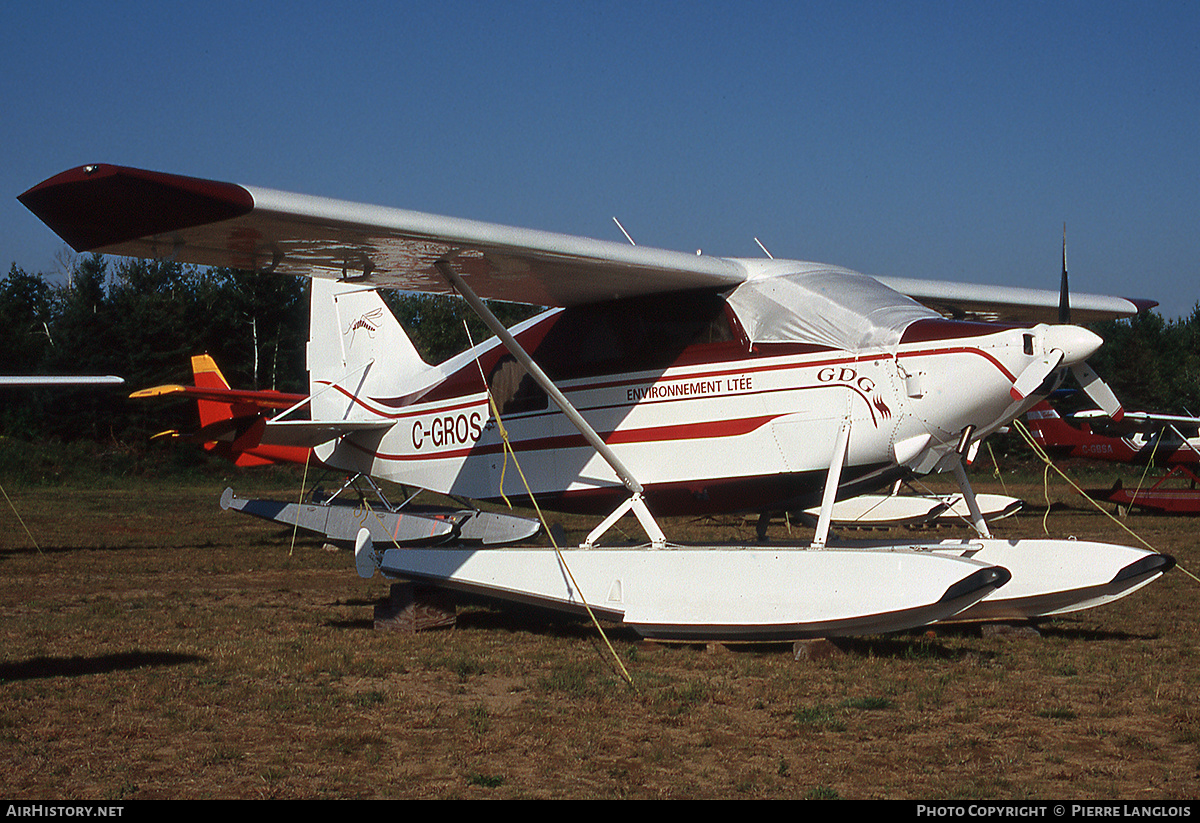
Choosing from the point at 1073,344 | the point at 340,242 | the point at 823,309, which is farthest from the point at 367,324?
the point at 1073,344

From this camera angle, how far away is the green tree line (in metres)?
39.5

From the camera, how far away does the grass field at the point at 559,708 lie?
395 cm

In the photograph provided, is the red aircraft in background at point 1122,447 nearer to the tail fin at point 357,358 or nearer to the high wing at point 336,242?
the tail fin at point 357,358

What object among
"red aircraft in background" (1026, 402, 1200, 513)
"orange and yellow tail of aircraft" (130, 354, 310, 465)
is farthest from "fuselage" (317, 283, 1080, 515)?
"red aircraft in background" (1026, 402, 1200, 513)

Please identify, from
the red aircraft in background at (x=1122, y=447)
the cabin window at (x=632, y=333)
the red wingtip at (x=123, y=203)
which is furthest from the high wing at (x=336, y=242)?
the red aircraft in background at (x=1122, y=447)

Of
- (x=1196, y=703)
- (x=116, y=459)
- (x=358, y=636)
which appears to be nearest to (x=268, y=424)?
(x=358, y=636)

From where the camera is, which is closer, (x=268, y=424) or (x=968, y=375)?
(x=968, y=375)

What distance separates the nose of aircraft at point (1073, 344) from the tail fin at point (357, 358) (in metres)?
6.07

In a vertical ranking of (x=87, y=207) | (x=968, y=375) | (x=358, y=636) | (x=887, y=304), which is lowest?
(x=358, y=636)

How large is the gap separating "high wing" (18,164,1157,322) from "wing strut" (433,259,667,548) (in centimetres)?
25

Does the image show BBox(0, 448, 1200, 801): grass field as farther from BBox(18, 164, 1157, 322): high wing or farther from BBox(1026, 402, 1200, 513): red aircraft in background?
BBox(1026, 402, 1200, 513): red aircraft in background

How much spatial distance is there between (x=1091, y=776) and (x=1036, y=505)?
69.6ft
